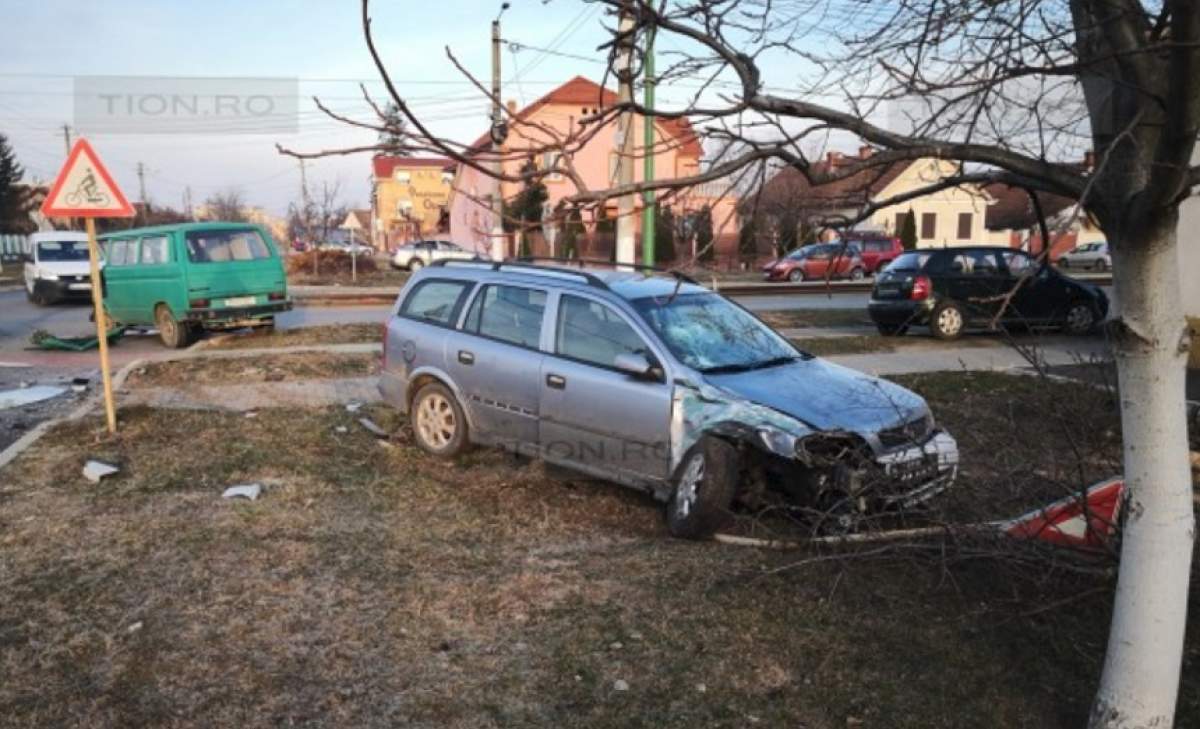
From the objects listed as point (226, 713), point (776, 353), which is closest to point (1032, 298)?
point (776, 353)

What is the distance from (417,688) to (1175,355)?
2.84 m

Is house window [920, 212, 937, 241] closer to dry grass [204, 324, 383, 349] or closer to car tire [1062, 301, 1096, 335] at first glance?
car tire [1062, 301, 1096, 335]

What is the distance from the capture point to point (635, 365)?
577 cm

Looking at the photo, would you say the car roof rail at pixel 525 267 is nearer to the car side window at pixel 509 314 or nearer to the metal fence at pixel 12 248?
the car side window at pixel 509 314

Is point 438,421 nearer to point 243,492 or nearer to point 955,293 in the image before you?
point 243,492

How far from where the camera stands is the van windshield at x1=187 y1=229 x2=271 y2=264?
1413cm

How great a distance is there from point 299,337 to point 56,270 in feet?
36.3

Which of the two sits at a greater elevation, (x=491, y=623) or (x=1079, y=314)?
(x=1079, y=314)

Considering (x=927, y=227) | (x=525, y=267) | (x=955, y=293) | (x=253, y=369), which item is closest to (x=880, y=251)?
(x=927, y=227)

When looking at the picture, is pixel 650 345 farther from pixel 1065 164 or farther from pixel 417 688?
pixel 1065 164

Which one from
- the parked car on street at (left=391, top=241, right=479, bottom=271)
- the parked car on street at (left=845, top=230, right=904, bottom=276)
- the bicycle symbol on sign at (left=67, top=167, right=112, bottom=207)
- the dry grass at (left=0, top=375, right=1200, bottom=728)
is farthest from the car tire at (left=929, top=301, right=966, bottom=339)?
the parked car on street at (left=391, top=241, right=479, bottom=271)

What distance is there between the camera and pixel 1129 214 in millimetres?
2635

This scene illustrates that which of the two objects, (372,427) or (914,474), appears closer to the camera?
(914,474)

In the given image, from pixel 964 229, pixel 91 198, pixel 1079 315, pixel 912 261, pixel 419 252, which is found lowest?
pixel 1079 315
